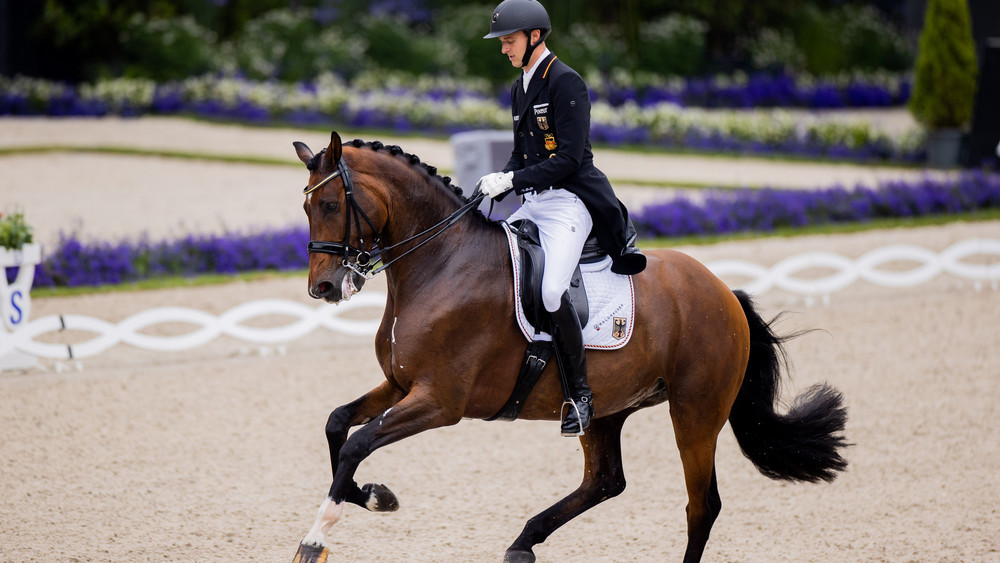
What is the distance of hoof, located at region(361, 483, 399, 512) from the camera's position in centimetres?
420

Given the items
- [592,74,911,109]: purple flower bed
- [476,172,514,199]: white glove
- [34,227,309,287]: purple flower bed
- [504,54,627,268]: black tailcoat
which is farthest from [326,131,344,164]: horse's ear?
[592,74,911,109]: purple flower bed

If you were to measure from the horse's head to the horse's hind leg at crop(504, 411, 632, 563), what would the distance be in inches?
58.6

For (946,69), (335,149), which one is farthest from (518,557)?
(946,69)

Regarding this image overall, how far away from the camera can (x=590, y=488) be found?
4.82m

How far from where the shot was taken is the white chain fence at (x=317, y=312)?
7965mm

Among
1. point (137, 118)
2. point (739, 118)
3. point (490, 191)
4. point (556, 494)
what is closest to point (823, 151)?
point (739, 118)

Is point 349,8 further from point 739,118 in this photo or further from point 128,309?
point 128,309

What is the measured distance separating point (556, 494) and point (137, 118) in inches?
629

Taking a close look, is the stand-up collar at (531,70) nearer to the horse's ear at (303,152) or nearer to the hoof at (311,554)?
the horse's ear at (303,152)

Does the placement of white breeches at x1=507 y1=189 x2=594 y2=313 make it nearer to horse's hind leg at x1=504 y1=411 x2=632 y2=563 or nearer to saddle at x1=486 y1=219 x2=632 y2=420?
saddle at x1=486 y1=219 x2=632 y2=420

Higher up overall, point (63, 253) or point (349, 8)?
point (349, 8)

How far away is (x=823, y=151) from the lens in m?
19.1

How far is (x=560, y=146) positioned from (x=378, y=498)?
1.66 meters

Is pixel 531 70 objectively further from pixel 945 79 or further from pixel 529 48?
pixel 945 79
